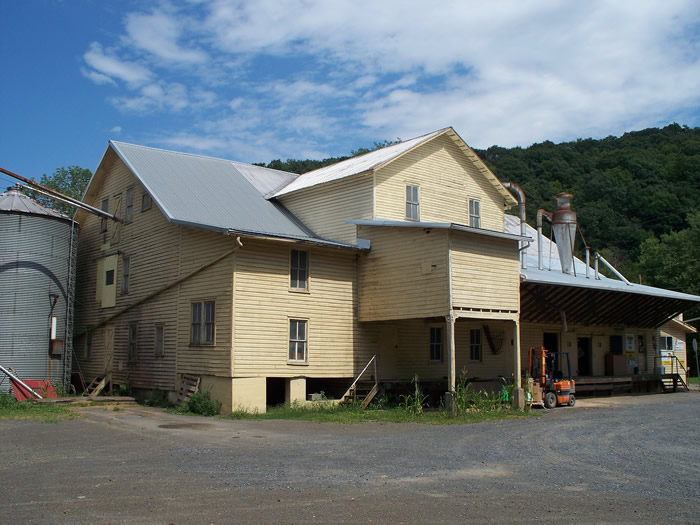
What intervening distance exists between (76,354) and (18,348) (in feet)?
14.4

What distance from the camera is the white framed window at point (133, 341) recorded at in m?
24.6

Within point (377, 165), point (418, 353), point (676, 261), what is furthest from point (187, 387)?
point (676, 261)

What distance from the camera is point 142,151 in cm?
2667

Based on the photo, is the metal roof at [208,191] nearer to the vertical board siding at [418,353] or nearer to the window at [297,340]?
the window at [297,340]

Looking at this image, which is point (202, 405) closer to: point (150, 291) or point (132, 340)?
point (150, 291)

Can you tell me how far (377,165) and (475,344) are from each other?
8.54 m

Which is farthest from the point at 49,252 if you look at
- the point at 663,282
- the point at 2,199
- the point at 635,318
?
the point at 663,282

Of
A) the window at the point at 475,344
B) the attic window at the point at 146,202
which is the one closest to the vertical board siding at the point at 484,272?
the window at the point at 475,344

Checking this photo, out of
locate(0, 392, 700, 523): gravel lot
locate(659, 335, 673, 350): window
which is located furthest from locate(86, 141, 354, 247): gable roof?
locate(659, 335, 673, 350): window

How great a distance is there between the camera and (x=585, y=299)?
28.7 m

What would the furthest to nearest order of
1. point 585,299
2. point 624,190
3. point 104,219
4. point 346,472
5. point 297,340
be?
point 624,190 < point 585,299 < point 104,219 < point 297,340 < point 346,472

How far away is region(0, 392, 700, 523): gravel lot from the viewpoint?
785 centimetres

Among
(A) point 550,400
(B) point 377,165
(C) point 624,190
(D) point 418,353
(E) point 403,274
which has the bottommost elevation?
(A) point 550,400

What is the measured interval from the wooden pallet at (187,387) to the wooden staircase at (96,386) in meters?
4.75
